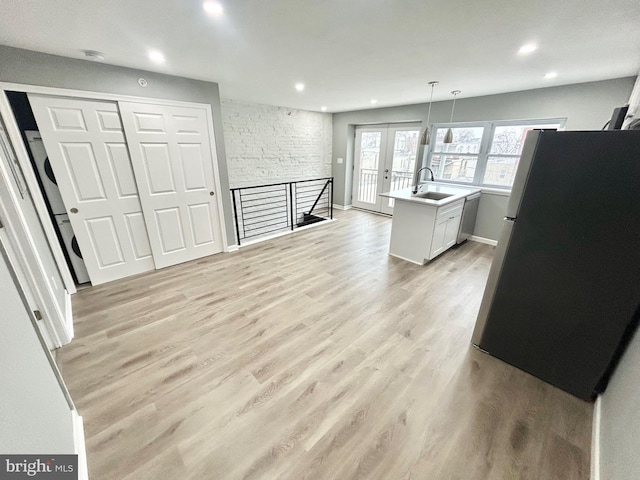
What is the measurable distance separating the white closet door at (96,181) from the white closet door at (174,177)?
0.41 feet

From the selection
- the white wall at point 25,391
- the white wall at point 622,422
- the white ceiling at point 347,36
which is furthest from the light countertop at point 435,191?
the white wall at point 25,391

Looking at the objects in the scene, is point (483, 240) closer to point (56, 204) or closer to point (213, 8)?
point (213, 8)

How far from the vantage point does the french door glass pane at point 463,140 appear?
14.3 ft

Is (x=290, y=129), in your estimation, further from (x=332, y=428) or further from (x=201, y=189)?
(x=332, y=428)

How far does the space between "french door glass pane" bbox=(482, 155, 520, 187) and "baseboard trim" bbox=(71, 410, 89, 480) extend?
18.4ft

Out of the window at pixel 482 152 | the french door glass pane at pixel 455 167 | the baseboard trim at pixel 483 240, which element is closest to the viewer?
the window at pixel 482 152

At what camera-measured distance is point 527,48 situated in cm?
211

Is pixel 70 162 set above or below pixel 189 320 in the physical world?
above

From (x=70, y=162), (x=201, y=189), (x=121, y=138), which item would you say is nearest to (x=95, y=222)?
(x=70, y=162)

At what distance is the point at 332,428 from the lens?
148cm

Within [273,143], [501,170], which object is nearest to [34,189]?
[273,143]

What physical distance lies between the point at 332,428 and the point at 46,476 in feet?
4.16

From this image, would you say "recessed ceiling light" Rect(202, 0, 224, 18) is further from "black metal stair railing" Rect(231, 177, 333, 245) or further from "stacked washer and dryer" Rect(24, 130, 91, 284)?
"black metal stair railing" Rect(231, 177, 333, 245)

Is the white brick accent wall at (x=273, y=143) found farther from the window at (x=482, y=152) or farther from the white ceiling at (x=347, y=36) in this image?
the window at (x=482, y=152)
